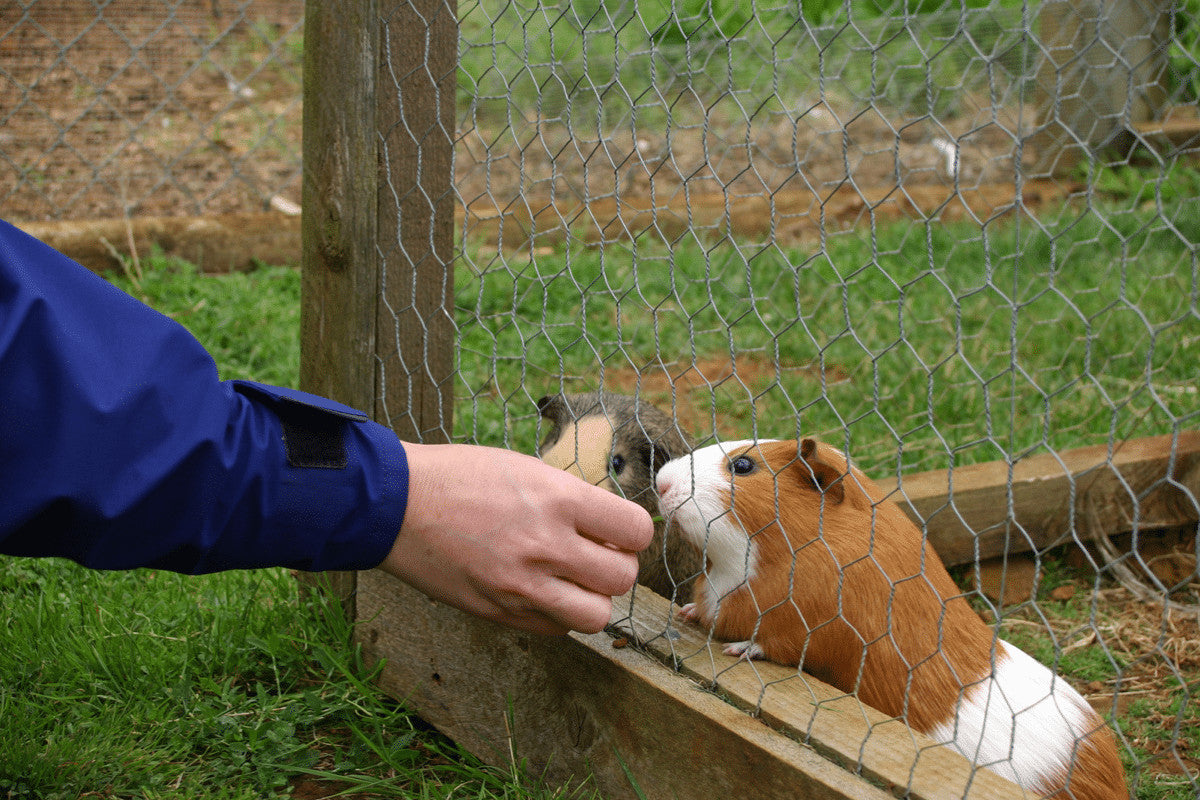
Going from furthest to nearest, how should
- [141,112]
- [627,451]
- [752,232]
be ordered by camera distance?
[141,112] < [752,232] < [627,451]

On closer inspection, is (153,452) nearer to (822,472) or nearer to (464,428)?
(822,472)

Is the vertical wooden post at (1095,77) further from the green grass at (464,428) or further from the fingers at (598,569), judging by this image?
the fingers at (598,569)

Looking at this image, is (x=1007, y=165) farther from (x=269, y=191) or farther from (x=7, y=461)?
(x=7, y=461)

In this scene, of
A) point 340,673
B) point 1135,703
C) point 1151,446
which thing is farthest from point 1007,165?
point 340,673

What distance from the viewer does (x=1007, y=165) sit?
6477 mm

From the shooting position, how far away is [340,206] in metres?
1.96

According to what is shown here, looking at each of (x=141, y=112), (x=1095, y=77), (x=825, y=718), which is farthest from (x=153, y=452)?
(x=141, y=112)

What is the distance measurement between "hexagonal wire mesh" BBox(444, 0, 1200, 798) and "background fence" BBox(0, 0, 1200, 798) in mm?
24

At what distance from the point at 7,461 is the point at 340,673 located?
1058 mm

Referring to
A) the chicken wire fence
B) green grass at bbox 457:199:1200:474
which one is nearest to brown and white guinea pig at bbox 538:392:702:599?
green grass at bbox 457:199:1200:474

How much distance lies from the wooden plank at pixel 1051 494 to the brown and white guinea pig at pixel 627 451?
0.53 meters

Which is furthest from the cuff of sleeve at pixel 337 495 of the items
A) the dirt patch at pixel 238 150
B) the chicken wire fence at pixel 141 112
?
the chicken wire fence at pixel 141 112

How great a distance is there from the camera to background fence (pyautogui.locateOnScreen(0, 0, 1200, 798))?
1675 mm

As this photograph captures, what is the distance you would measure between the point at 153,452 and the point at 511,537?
0.42 meters
